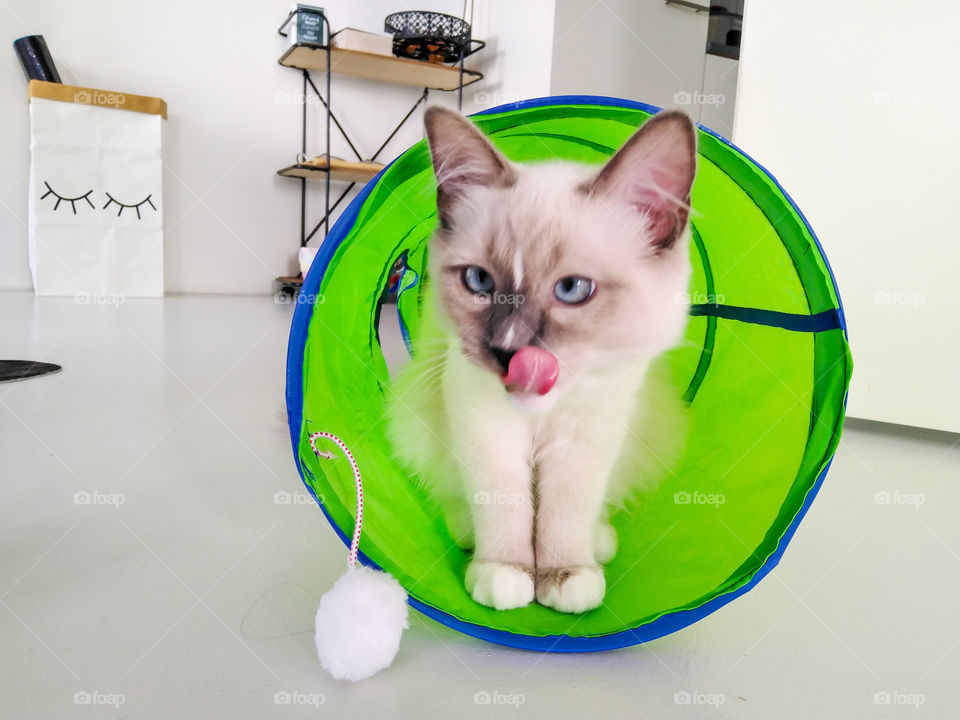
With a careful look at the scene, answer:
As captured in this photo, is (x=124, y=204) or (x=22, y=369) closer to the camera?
(x=22, y=369)

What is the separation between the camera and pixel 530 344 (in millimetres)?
789

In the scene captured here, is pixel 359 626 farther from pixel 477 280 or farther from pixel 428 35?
pixel 428 35

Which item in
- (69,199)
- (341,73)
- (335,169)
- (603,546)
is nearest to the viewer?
(603,546)

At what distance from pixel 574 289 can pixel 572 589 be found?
0.38 metres

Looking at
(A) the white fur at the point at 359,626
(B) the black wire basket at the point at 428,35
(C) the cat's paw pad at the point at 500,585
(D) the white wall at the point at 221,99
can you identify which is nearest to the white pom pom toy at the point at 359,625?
(A) the white fur at the point at 359,626

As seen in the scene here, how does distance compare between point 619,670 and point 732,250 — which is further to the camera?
point 732,250

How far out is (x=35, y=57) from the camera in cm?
368

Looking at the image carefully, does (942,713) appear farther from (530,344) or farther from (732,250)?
(732,250)

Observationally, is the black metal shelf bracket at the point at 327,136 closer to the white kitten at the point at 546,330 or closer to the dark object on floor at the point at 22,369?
the dark object on floor at the point at 22,369

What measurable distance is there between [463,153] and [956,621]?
0.93 m

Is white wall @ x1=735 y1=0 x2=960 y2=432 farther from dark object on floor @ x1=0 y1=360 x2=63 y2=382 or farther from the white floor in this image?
dark object on floor @ x1=0 y1=360 x2=63 y2=382

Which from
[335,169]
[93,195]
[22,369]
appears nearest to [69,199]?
[93,195]

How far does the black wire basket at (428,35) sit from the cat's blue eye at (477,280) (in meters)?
3.39

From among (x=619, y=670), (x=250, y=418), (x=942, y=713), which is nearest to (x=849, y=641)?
(x=942, y=713)
